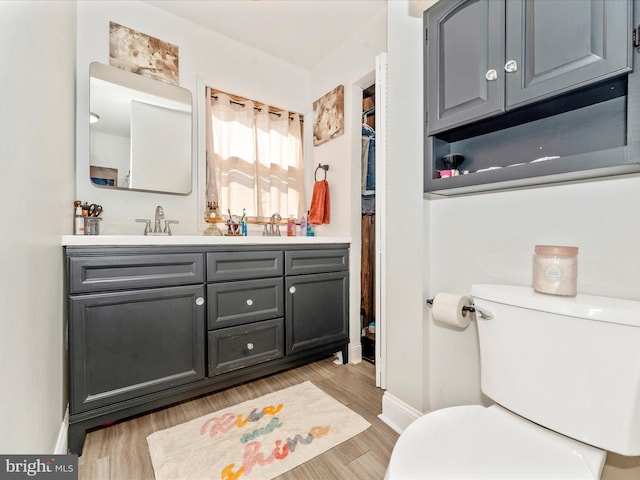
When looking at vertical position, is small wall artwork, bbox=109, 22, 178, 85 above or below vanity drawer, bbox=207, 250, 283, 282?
above

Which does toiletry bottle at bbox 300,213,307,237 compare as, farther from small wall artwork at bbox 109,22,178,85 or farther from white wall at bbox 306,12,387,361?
small wall artwork at bbox 109,22,178,85

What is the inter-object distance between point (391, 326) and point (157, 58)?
2.24 m

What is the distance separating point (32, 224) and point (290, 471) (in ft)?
4.03

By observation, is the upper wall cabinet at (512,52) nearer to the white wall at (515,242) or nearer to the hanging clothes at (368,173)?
the white wall at (515,242)

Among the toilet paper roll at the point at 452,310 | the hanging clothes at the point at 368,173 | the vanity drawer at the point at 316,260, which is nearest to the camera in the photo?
the toilet paper roll at the point at 452,310

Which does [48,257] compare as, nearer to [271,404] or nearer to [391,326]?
[271,404]

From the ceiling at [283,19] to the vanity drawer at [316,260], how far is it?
1.59 m

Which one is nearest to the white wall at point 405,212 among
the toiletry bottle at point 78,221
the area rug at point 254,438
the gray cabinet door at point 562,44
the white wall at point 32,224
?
the area rug at point 254,438

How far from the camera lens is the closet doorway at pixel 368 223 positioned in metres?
2.37

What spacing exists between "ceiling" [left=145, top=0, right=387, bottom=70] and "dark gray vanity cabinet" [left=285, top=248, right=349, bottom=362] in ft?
5.22

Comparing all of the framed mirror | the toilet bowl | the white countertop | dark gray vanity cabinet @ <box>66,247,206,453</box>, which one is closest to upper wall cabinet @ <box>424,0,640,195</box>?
the toilet bowl

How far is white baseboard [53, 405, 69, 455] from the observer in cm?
116

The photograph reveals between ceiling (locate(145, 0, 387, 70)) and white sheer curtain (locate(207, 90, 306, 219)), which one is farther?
white sheer curtain (locate(207, 90, 306, 219))

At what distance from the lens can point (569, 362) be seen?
0.79m
